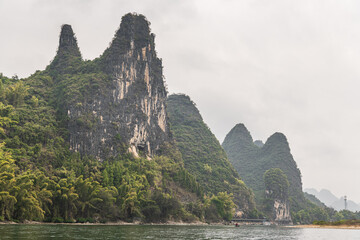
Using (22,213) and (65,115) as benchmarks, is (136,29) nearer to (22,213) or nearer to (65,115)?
(65,115)

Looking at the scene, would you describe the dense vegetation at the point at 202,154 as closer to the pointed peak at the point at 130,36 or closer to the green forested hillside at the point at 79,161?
the green forested hillside at the point at 79,161

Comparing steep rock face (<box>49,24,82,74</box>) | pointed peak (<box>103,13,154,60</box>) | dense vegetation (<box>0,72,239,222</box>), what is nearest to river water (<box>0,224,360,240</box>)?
dense vegetation (<box>0,72,239,222</box>)

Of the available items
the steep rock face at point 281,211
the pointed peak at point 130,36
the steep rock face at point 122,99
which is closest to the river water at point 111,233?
the steep rock face at point 122,99

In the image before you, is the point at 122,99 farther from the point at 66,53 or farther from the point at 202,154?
the point at 202,154

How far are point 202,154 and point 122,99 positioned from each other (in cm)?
5230

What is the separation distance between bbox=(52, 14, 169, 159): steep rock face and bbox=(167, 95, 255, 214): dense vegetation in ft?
74.5

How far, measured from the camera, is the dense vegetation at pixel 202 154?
4976 inches

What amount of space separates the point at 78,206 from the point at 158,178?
32.4 metres

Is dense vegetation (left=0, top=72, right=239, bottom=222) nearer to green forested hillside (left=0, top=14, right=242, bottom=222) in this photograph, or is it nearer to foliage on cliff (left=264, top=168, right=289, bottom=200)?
green forested hillside (left=0, top=14, right=242, bottom=222)

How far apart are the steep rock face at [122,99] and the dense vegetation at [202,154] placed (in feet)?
74.5

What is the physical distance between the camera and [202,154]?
466 feet

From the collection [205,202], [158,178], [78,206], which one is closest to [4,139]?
[78,206]

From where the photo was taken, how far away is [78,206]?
6162cm

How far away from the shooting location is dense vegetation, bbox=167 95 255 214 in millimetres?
126400
